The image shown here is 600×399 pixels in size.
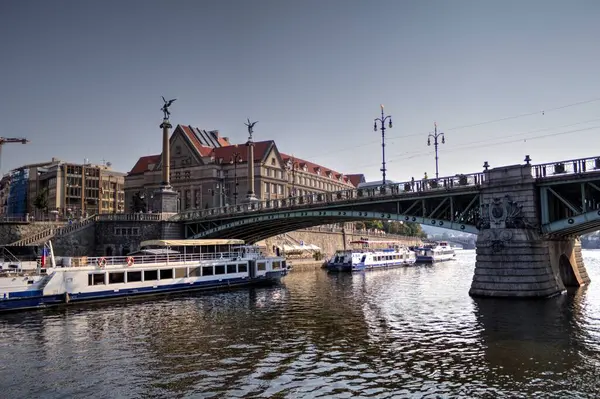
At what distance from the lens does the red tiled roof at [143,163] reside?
428ft

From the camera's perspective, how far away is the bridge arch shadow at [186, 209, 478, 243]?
50269 mm

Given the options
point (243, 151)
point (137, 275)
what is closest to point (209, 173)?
point (243, 151)

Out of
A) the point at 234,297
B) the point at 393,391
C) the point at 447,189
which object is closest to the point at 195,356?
the point at 393,391

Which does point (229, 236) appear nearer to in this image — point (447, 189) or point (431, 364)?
point (447, 189)

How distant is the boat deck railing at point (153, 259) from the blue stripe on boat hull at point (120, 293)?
253cm

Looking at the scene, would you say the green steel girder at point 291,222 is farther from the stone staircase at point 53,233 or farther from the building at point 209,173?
the building at point 209,173

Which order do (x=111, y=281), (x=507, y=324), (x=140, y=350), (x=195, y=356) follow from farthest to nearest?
(x=111, y=281) → (x=507, y=324) → (x=140, y=350) → (x=195, y=356)

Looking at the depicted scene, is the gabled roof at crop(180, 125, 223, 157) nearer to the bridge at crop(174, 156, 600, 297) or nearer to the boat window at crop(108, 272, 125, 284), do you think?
the boat window at crop(108, 272, 125, 284)

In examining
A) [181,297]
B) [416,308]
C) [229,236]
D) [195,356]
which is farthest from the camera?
Answer: [229,236]

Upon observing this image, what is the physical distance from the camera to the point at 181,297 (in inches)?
1854

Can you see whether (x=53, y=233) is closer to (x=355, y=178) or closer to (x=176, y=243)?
(x=176, y=243)

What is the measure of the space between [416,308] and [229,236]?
42.9m

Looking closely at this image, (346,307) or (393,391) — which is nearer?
(393,391)

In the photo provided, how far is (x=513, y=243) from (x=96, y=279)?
3509cm
